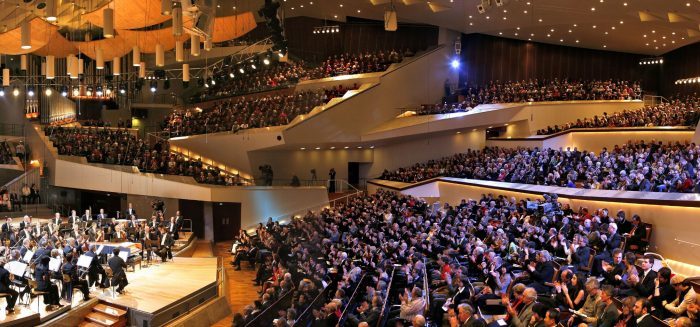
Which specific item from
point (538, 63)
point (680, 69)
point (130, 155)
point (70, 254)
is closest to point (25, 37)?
point (70, 254)

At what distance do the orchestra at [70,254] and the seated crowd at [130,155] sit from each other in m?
4.71

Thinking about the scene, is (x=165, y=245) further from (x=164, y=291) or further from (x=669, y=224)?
(x=669, y=224)

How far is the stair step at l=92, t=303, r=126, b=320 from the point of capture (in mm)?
10469

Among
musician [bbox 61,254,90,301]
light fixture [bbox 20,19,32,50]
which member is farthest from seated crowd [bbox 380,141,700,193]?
light fixture [bbox 20,19,32,50]

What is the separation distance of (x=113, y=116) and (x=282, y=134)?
36.3 feet

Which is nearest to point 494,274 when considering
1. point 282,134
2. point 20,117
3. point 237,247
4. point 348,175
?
point 237,247

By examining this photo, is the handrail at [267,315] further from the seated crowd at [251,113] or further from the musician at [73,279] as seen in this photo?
the seated crowd at [251,113]

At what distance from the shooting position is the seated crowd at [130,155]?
2141 cm

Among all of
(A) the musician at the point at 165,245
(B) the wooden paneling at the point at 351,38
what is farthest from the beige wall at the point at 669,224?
(B) the wooden paneling at the point at 351,38

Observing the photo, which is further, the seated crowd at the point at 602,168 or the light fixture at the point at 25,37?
the seated crowd at the point at 602,168

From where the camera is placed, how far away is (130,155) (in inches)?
848

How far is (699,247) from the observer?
9.74 meters

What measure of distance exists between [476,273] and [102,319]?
6.20 m

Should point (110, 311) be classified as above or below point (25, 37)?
below
